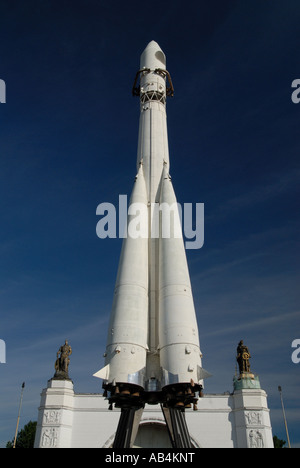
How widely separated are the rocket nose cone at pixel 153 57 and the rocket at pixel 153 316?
9614 millimetres

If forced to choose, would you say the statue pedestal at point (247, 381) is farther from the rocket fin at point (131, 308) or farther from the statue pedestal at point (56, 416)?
the rocket fin at point (131, 308)

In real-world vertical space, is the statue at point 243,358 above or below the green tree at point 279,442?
above

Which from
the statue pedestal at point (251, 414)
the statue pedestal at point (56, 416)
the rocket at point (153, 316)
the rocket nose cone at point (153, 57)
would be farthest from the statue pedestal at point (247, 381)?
the rocket nose cone at point (153, 57)

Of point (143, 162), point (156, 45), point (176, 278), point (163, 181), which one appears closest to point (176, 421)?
point (176, 278)

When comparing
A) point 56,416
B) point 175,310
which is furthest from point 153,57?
point 56,416

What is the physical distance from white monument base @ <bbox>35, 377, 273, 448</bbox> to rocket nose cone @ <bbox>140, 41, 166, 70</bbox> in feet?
86.0

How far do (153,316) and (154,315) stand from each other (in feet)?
0.33

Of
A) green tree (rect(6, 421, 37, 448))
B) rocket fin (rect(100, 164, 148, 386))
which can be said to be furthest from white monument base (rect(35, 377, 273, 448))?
green tree (rect(6, 421, 37, 448))

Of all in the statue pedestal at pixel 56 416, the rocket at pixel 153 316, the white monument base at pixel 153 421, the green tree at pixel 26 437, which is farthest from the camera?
the green tree at pixel 26 437

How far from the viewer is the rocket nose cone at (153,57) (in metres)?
29.7

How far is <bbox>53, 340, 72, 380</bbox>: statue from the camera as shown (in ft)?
106

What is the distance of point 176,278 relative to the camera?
755 inches

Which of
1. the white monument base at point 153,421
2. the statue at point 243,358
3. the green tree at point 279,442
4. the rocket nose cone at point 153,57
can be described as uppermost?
the rocket nose cone at point 153,57

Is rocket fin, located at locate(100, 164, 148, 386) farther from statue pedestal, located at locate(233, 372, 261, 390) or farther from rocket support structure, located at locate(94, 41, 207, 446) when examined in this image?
statue pedestal, located at locate(233, 372, 261, 390)
